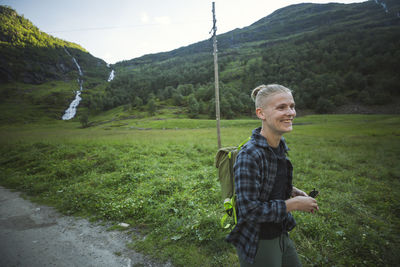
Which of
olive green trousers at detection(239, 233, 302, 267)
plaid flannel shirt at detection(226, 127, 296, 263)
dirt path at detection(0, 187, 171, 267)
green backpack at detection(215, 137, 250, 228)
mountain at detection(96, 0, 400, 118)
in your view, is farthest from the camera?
mountain at detection(96, 0, 400, 118)

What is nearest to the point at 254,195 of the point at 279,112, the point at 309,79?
the point at 279,112

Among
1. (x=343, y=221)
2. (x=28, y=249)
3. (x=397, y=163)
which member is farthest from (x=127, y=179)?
(x=397, y=163)

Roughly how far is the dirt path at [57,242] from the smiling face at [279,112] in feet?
13.7

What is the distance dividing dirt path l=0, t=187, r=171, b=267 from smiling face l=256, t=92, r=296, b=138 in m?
4.17

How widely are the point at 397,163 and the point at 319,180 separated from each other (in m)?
9.26

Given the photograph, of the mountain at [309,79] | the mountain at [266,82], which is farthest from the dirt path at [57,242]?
the mountain at [309,79]

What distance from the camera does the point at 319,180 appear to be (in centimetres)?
922

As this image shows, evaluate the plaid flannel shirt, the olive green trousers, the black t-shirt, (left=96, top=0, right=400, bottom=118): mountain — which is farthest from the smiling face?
(left=96, top=0, right=400, bottom=118): mountain

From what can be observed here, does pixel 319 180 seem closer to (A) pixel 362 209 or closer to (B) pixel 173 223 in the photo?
(A) pixel 362 209

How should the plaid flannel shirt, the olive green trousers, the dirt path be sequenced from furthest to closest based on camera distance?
the dirt path → the olive green trousers → the plaid flannel shirt

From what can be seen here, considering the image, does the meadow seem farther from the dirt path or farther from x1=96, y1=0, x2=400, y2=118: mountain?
x1=96, y1=0, x2=400, y2=118: mountain

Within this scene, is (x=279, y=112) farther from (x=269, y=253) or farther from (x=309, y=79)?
(x=309, y=79)

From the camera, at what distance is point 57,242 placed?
470 cm

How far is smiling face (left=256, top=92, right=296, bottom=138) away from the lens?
1.95m
